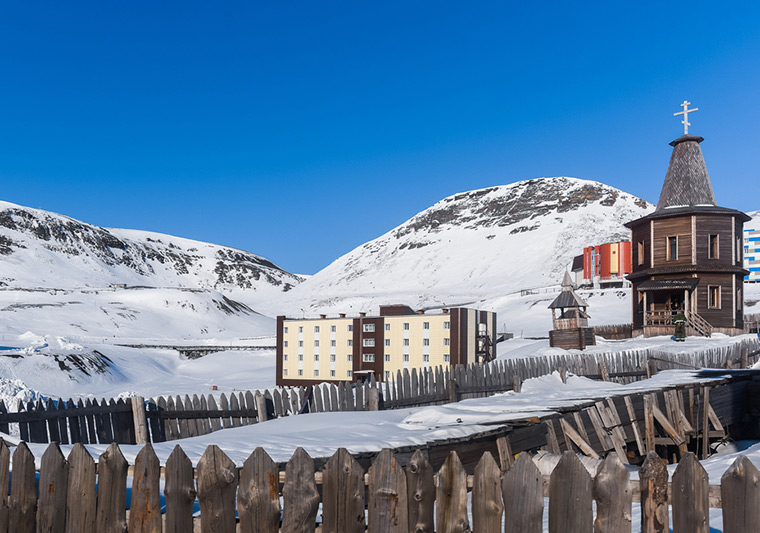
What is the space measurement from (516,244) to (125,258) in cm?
10636

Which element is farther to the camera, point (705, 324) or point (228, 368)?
point (228, 368)

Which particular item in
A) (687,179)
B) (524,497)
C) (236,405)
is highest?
(687,179)

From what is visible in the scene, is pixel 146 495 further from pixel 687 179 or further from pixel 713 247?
pixel 687 179

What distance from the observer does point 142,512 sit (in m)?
4.10

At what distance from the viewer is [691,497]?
3.38 m

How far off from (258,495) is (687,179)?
137 feet

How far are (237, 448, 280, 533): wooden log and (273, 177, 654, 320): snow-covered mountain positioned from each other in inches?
4332

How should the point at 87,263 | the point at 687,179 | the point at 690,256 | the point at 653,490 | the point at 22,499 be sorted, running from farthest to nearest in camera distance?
the point at 87,263 → the point at 687,179 → the point at 690,256 → the point at 22,499 → the point at 653,490

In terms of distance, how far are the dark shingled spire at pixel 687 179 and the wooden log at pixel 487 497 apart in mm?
40544

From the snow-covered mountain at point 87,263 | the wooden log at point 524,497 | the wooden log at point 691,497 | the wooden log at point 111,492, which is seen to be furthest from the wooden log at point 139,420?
the snow-covered mountain at point 87,263


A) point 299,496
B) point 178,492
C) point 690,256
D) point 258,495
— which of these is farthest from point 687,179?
point 178,492

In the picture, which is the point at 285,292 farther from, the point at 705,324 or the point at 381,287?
the point at 705,324

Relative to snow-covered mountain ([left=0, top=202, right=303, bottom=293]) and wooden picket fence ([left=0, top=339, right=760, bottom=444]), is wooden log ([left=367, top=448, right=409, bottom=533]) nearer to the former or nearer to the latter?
wooden picket fence ([left=0, top=339, right=760, bottom=444])

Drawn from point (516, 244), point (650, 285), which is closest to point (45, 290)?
point (650, 285)
